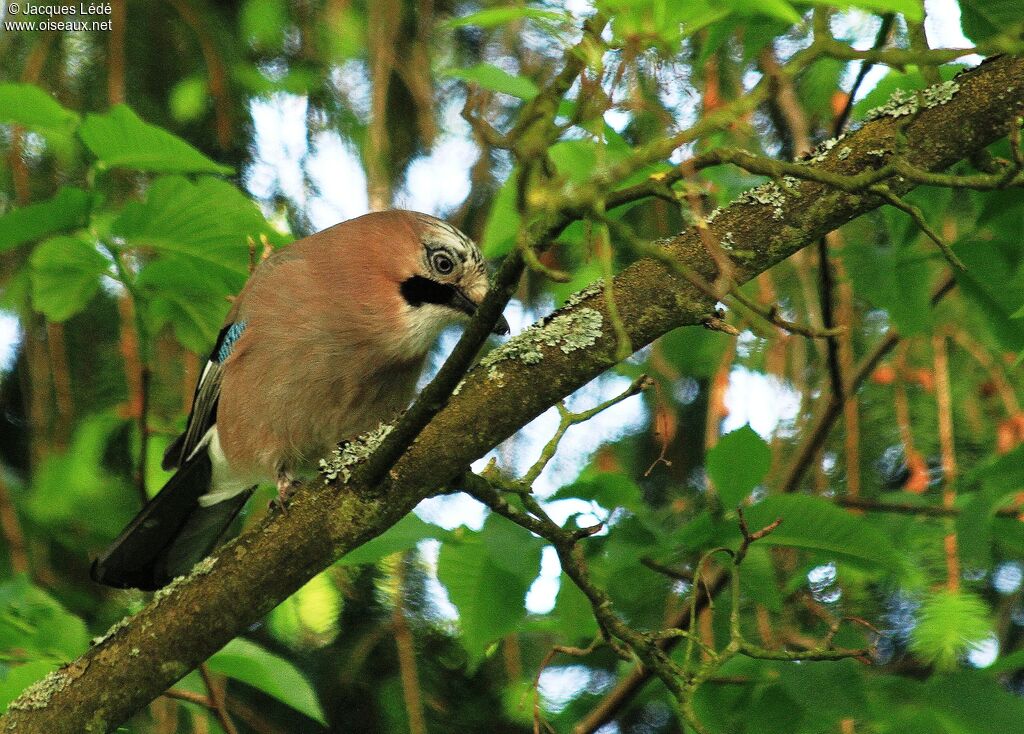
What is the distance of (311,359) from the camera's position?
2.79m

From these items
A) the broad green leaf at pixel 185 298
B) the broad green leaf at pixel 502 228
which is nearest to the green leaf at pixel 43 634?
the broad green leaf at pixel 185 298

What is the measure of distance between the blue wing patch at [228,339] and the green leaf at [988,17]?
195cm

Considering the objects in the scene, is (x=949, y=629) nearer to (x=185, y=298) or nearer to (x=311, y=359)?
(x=311, y=359)

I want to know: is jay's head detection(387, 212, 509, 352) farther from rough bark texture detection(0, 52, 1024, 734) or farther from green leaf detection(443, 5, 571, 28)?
green leaf detection(443, 5, 571, 28)

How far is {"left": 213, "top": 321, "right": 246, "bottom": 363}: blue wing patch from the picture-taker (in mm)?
3002

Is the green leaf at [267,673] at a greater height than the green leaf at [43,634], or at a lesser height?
greater

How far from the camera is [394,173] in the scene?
12.0ft

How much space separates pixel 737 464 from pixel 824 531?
213mm

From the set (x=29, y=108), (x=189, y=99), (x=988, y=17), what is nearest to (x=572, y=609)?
(x=988, y=17)

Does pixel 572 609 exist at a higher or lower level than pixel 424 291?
lower

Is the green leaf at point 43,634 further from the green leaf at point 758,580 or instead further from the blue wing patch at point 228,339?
the green leaf at point 758,580

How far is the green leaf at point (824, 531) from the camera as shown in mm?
2029

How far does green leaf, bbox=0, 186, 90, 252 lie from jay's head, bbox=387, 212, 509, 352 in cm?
83

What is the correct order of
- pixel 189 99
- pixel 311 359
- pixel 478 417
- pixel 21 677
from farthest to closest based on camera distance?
pixel 189 99
pixel 311 359
pixel 21 677
pixel 478 417
